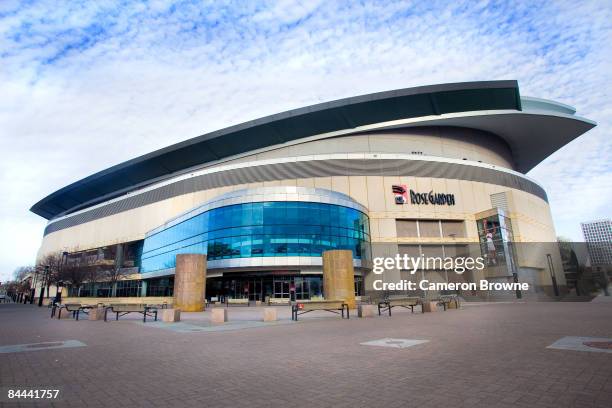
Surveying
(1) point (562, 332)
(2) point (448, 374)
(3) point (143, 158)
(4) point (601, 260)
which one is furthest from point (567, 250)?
(3) point (143, 158)

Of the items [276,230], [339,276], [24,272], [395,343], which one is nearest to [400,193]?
[276,230]

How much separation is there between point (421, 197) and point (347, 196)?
12355 mm

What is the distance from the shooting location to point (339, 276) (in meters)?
24.2

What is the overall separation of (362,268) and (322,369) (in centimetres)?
3713

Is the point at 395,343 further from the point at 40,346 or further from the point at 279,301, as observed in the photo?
the point at 279,301

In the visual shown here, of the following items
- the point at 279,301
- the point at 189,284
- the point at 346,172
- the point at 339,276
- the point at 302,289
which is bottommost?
the point at 279,301

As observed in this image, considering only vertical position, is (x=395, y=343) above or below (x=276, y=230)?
below

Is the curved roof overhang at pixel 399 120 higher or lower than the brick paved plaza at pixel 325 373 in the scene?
higher

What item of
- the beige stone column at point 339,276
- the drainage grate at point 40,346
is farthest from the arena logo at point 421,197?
the drainage grate at point 40,346

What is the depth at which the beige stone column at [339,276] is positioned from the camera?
24031mm

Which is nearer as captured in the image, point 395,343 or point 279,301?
point 395,343

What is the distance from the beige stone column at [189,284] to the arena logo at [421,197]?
30.0 metres

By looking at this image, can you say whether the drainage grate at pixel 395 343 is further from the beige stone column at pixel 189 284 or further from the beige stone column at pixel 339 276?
the beige stone column at pixel 189 284

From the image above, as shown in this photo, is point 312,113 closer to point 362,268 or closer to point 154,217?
point 362,268
